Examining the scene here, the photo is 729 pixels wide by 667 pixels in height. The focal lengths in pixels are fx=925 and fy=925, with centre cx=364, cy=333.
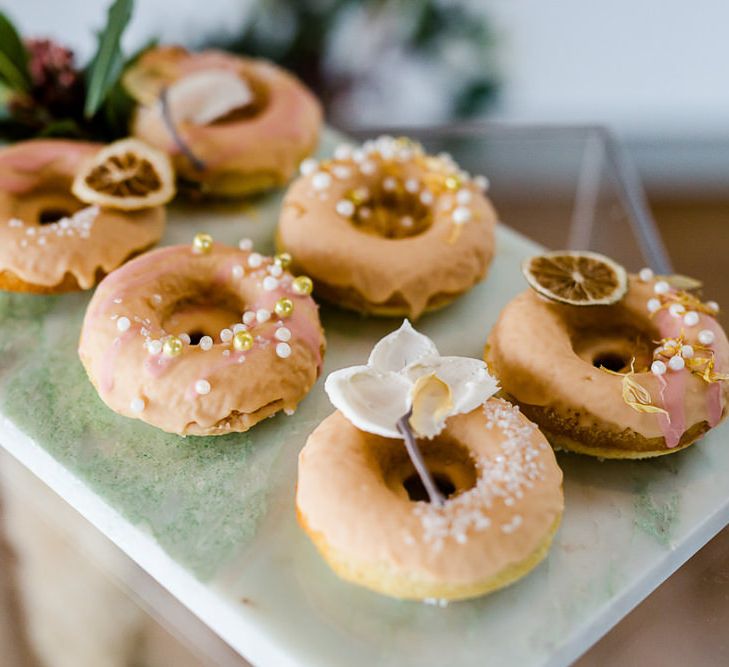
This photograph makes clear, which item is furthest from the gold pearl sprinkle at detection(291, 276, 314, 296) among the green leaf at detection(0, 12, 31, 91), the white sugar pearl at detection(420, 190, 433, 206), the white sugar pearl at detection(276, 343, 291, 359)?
the green leaf at detection(0, 12, 31, 91)

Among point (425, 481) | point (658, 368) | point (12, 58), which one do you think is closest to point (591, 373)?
point (658, 368)

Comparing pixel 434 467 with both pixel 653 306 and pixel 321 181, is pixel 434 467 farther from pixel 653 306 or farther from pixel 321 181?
pixel 321 181

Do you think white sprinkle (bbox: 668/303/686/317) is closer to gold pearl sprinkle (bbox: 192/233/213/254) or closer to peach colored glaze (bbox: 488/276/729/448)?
peach colored glaze (bbox: 488/276/729/448)

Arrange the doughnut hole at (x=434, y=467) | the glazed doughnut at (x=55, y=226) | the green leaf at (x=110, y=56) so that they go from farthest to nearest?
the green leaf at (x=110, y=56) → the glazed doughnut at (x=55, y=226) → the doughnut hole at (x=434, y=467)

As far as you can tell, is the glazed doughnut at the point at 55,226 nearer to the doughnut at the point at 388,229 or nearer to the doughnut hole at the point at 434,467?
the doughnut at the point at 388,229

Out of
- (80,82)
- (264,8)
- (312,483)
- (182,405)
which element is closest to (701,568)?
(312,483)

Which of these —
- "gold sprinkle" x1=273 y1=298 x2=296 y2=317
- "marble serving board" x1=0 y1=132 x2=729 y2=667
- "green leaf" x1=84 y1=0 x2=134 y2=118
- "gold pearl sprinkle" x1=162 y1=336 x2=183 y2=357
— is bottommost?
"marble serving board" x1=0 y1=132 x2=729 y2=667

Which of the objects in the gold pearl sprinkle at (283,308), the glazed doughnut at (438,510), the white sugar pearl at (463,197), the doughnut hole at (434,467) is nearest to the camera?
the glazed doughnut at (438,510)

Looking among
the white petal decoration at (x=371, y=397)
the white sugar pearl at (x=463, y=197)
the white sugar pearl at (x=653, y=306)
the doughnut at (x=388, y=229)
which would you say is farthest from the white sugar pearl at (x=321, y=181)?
the white sugar pearl at (x=653, y=306)
